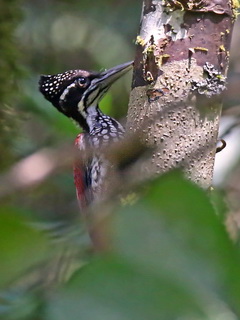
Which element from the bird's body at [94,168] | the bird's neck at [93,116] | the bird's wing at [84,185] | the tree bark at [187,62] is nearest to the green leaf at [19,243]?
the tree bark at [187,62]

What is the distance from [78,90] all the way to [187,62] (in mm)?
1526

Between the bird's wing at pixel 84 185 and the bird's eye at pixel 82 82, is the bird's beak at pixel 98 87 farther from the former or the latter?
the bird's wing at pixel 84 185

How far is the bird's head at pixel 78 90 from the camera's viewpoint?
316 centimetres

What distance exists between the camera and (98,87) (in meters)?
3.20

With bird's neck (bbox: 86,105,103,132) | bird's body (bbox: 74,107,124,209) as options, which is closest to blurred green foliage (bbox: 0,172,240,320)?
bird's body (bbox: 74,107,124,209)

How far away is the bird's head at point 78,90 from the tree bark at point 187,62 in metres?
1.35

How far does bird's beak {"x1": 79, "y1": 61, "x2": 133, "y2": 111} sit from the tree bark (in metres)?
1.36

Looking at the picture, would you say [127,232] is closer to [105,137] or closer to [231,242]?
[231,242]

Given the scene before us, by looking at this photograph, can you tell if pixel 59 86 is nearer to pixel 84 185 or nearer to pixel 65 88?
pixel 65 88

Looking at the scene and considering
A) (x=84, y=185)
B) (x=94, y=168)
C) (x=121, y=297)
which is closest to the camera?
(x=121, y=297)

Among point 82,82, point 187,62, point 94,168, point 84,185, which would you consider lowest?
point 84,185

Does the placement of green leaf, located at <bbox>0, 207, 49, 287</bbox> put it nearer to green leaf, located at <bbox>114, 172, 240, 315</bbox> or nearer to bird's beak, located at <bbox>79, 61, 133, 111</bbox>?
green leaf, located at <bbox>114, 172, 240, 315</bbox>

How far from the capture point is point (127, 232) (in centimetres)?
59

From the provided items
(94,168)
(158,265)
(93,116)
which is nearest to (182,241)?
(158,265)
